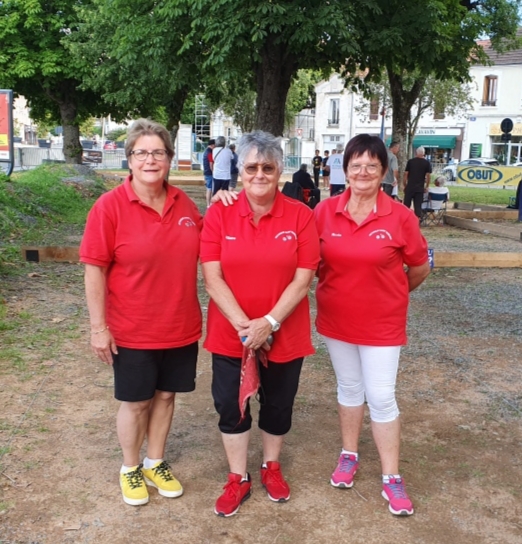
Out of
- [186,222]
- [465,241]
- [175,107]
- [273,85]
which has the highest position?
[175,107]

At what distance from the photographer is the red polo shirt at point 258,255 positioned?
121 inches

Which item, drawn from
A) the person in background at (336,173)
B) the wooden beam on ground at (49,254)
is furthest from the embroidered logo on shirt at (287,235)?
the person in background at (336,173)

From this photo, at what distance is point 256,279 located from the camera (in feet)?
10.1

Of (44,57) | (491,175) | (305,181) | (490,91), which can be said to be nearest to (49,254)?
(305,181)

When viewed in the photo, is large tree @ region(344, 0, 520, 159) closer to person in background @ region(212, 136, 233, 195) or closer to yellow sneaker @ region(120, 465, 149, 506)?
person in background @ region(212, 136, 233, 195)

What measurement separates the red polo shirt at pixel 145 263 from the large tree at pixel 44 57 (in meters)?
22.9

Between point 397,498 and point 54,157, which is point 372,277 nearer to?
point 397,498

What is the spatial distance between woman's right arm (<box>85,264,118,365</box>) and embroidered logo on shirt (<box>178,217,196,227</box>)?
1.35 feet

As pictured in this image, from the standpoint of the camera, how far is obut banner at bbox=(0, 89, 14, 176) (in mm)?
12719

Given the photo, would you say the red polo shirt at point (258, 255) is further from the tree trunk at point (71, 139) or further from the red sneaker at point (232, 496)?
the tree trunk at point (71, 139)

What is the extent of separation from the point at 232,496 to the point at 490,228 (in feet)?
40.0

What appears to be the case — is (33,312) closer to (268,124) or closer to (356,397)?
(356,397)

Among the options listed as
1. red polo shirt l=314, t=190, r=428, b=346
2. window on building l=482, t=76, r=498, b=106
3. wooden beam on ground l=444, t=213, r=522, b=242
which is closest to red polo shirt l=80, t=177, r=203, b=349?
red polo shirt l=314, t=190, r=428, b=346

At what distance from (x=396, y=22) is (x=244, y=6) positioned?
122 inches
